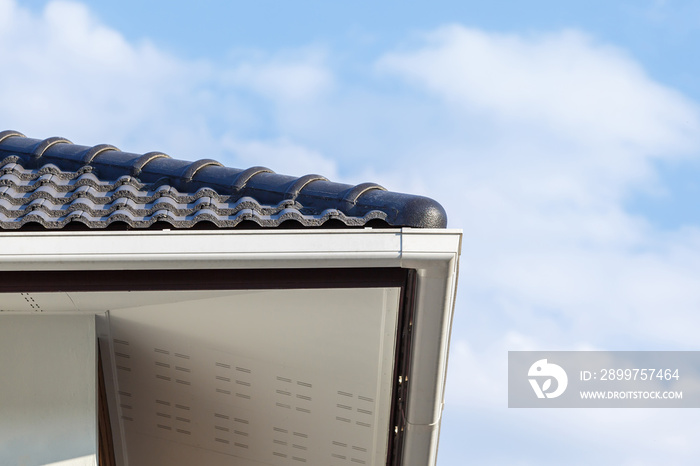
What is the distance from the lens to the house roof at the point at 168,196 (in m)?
3.64

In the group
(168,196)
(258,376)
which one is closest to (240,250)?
(168,196)

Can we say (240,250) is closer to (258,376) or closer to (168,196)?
(168,196)

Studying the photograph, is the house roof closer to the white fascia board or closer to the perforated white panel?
the white fascia board

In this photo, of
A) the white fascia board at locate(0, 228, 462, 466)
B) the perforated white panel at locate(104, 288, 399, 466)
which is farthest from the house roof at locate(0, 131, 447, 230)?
the perforated white panel at locate(104, 288, 399, 466)

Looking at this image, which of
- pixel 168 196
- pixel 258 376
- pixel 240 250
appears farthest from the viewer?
pixel 258 376

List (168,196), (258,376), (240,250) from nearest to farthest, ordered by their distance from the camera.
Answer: (240,250), (168,196), (258,376)

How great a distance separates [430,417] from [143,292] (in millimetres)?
1486

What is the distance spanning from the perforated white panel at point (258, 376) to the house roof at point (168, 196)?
384mm

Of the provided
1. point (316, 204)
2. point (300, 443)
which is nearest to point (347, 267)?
point (316, 204)

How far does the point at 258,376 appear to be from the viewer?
14.9 ft

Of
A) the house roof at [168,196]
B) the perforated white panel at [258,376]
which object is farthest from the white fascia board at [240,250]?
the perforated white panel at [258,376]

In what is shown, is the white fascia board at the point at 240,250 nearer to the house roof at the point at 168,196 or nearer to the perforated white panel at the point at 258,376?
the house roof at the point at 168,196

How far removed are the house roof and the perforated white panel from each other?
384mm

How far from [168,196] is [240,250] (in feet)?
2.15
